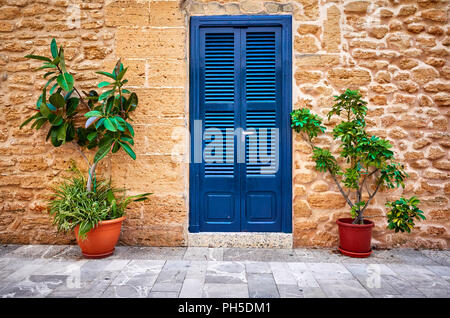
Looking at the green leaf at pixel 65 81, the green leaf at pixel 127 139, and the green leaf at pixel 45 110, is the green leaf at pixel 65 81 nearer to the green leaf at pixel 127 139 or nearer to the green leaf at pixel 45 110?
the green leaf at pixel 45 110

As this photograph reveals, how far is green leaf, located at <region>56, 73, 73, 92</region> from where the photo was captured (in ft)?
9.20

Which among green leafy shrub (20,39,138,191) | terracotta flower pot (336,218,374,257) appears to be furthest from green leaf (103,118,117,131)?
terracotta flower pot (336,218,374,257)

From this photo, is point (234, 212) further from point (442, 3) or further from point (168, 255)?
point (442, 3)

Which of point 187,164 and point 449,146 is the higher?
point 449,146

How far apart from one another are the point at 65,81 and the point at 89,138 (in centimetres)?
61

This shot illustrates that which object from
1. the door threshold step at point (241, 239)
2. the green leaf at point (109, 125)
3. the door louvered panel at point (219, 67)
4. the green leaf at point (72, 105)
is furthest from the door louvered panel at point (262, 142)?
the green leaf at point (72, 105)

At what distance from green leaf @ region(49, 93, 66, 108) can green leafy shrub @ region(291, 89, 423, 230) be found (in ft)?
8.06

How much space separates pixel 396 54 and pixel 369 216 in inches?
73.0

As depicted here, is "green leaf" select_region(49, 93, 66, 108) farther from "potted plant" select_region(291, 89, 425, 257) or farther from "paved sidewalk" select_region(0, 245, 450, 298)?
"potted plant" select_region(291, 89, 425, 257)

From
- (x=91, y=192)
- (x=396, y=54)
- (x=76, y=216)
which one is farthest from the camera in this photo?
(x=396, y=54)

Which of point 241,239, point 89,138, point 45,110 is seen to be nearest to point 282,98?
point 241,239

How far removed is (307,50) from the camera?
3262 millimetres

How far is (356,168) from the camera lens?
302 centimetres

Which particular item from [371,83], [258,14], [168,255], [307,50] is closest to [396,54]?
[371,83]
